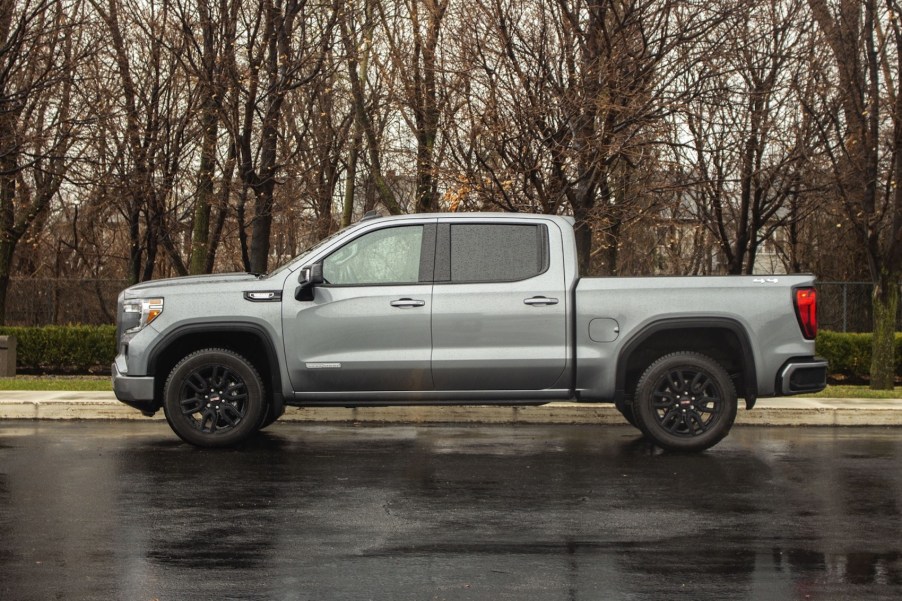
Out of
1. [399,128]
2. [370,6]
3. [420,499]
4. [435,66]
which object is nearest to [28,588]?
[420,499]

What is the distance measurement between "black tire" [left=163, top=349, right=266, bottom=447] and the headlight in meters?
0.49

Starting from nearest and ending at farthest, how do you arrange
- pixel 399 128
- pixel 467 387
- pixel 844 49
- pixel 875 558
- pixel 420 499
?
1. pixel 875 558
2. pixel 420 499
3. pixel 467 387
4. pixel 844 49
5. pixel 399 128

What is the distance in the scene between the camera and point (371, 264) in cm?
1080

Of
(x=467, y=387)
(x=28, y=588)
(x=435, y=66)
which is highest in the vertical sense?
(x=435, y=66)

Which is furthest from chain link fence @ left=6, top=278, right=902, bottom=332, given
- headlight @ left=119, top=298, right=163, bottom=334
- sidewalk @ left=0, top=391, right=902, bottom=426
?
headlight @ left=119, top=298, right=163, bottom=334

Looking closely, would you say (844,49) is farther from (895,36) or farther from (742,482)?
(742,482)

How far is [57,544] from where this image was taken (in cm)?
689

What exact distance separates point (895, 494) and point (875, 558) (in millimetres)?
2225

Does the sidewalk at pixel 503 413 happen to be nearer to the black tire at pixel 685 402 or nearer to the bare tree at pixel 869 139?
Result: the black tire at pixel 685 402

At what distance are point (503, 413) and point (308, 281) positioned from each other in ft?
10.9

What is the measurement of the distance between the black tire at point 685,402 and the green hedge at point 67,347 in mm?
14857

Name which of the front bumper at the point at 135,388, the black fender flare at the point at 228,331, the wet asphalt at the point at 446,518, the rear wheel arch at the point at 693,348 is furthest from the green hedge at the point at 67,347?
the rear wheel arch at the point at 693,348

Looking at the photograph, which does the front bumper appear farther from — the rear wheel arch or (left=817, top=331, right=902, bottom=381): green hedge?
(left=817, top=331, right=902, bottom=381): green hedge

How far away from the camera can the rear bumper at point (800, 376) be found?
10602 mm
